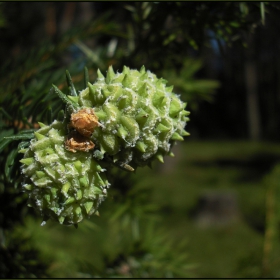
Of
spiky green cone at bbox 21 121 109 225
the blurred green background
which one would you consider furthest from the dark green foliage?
spiky green cone at bbox 21 121 109 225

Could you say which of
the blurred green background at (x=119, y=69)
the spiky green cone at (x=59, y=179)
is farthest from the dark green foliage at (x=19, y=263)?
the spiky green cone at (x=59, y=179)

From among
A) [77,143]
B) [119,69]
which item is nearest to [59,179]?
[77,143]

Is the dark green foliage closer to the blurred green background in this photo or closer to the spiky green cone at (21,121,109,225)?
the blurred green background

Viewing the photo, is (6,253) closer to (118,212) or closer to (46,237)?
(118,212)

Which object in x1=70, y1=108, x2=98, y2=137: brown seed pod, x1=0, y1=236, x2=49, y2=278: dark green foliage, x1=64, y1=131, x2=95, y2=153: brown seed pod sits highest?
x1=70, y1=108, x2=98, y2=137: brown seed pod

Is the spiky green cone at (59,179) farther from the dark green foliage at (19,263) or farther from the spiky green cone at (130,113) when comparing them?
the dark green foliage at (19,263)

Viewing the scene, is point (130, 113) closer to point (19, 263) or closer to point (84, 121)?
point (84, 121)
